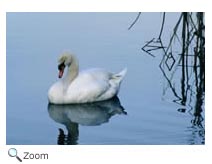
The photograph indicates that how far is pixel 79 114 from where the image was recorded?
3.31m

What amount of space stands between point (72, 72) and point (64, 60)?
5.9 inches

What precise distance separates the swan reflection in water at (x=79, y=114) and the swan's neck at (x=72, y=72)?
151 mm

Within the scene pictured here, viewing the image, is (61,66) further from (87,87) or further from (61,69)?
(87,87)

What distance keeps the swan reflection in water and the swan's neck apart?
5.9 inches

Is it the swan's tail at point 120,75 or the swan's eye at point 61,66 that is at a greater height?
the swan's eye at point 61,66

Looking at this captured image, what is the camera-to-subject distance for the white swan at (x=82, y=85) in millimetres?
3430
